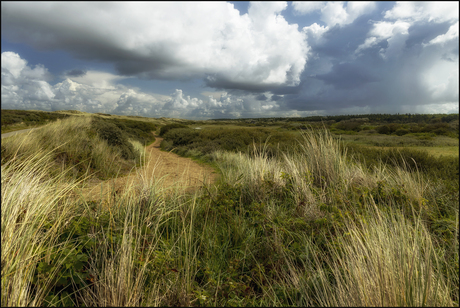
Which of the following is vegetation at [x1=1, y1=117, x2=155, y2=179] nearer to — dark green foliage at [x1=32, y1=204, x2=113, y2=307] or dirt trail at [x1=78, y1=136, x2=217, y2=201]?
dirt trail at [x1=78, y1=136, x2=217, y2=201]

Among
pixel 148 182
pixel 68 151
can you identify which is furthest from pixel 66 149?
pixel 148 182

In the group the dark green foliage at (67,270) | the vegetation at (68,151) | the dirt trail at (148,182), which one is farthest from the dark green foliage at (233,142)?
the dark green foliage at (67,270)

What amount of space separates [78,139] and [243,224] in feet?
26.7

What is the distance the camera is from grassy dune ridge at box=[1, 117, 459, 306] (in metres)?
1.69

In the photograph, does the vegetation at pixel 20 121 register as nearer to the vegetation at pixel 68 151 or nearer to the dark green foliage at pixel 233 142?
the vegetation at pixel 68 151

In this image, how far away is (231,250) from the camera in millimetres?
2742

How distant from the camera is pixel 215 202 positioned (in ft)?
12.3

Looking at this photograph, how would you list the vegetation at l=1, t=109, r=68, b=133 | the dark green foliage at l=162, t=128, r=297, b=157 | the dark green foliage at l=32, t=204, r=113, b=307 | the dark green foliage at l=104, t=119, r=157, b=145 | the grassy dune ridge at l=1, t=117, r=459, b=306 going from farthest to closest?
1. the dark green foliage at l=104, t=119, r=157, b=145
2. the vegetation at l=1, t=109, r=68, b=133
3. the dark green foliage at l=162, t=128, r=297, b=157
4. the dark green foliage at l=32, t=204, r=113, b=307
5. the grassy dune ridge at l=1, t=117, r=459, b=306

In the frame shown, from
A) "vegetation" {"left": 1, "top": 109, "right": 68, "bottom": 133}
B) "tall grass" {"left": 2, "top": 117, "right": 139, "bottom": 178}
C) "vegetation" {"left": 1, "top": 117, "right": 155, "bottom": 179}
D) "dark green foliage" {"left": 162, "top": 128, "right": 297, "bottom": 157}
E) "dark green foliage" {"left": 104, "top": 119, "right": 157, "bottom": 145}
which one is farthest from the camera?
"dark green foliage" {"left": 104, "top": 119, "right": 157, "bottom": 145}

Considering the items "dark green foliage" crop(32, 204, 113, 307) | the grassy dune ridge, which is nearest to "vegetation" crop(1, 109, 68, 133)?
the grassy dune ridge

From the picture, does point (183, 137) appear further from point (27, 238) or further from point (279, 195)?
point (27, 238)

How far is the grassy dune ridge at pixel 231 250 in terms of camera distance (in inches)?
66.5

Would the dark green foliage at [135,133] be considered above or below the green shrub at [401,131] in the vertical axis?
below

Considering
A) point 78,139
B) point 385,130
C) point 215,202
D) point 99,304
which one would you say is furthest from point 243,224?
point 385,130
